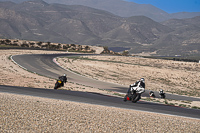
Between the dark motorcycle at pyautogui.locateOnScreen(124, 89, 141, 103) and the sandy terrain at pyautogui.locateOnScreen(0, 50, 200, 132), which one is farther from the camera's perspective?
the dark motorcycle at pyautogui.locateOnScreen(124, 89, 141, 103)

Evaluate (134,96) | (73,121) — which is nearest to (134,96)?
(134,96)

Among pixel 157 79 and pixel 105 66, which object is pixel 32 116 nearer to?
pixel 157 79

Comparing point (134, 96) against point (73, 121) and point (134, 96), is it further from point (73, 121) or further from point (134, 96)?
point (73, 121)

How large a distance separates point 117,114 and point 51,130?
3.98 m

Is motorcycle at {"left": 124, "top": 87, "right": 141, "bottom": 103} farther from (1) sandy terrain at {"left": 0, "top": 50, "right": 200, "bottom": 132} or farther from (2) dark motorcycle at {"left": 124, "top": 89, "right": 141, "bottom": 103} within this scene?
(1) sandy terrain at {"left": 0, "top": 50, "right": 200, "bottom": 132}

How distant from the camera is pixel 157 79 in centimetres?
4962

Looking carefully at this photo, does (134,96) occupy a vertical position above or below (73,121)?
above

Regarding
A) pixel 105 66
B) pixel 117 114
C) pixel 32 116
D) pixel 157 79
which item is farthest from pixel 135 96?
pixel 105 66

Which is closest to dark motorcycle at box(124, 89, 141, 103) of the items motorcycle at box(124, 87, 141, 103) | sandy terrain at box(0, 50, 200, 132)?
motorcycle at box(124, 87, 141, 103)

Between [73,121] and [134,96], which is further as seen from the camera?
[134,96]

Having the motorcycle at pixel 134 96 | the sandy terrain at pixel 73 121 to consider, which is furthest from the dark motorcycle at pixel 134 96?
the sandy terrain at pixel 73 121

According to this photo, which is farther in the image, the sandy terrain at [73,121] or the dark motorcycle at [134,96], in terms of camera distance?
the dark motorcycle at [134,96]

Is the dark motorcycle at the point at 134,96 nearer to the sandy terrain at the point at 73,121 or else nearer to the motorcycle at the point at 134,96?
the motorcycle at the point at 134,96

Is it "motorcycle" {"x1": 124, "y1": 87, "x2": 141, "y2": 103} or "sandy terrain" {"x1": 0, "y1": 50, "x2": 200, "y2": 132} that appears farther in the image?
"motorcycle" {"x1": 124, "y1": 87, "x2": 141, "y2": 103}
